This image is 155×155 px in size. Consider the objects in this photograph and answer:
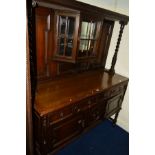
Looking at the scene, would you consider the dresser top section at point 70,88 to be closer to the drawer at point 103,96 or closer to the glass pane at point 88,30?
the drawer at point 103,96

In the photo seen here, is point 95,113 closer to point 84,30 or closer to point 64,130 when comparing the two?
point 64,130

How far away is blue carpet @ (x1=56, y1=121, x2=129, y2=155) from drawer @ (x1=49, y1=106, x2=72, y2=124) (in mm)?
797

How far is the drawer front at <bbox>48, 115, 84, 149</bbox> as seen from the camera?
152cm

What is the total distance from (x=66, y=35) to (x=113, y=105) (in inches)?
54.5

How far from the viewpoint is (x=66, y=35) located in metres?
1.75

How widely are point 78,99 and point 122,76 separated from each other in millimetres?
1217

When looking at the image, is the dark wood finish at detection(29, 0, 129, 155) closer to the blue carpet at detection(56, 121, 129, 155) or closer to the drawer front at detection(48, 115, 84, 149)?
the drawer front at detection(48, 115, 84, 149)

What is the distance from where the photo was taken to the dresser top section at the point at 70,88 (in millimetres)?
1431

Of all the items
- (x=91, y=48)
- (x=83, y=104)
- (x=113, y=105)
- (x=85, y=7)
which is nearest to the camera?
(x=85, y=7)

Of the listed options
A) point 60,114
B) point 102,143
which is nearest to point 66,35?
point 60,114

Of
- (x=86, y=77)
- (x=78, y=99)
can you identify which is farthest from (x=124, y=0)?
(x=78, y=99)

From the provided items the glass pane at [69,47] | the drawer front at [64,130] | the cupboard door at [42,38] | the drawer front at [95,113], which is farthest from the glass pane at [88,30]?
the drawer front at [64,130]
